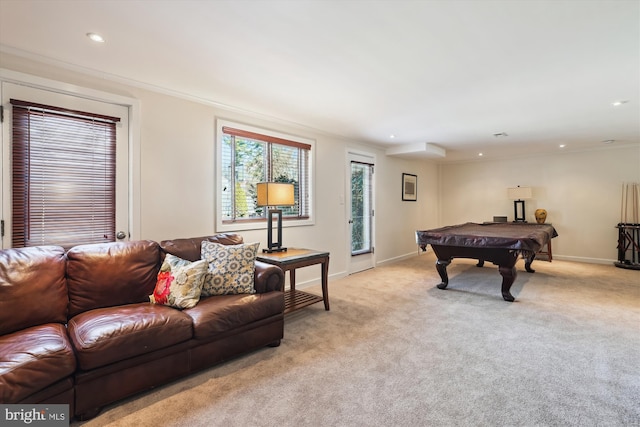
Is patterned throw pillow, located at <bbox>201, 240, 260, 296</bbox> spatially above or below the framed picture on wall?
below

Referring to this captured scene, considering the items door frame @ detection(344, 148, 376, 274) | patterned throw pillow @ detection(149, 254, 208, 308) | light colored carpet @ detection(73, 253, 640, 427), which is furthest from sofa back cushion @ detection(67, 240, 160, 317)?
door frame @ detection(344, 148, 376, 274)

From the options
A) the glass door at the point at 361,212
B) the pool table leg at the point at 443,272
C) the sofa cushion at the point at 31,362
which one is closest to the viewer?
the sofa cushion at the point at 31,362

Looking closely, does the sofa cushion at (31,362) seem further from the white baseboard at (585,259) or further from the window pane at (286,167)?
the white baseboard at (585,259)

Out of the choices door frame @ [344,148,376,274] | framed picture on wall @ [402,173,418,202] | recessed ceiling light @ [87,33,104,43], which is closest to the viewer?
recessed ceiling light @ [87,33,104,43]

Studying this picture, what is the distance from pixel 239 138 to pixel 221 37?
1.62 m

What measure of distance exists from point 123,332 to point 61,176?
153 centimetres

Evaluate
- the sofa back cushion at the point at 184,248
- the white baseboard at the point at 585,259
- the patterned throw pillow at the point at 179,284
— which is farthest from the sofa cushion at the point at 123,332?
the white baseboard at the point at 585,259

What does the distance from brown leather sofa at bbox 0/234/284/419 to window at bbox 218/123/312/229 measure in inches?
40.7

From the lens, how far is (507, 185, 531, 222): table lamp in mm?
6305

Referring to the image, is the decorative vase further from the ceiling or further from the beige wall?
the ceiling

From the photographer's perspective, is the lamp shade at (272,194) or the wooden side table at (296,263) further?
the lamp shade at (272,194)

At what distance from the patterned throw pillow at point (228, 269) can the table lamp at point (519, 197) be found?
6029 millimetres

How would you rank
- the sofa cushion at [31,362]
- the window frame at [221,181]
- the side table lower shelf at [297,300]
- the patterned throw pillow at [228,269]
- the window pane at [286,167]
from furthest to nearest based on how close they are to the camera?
the window pane at [286,167] → the window frame at [221,181] → the side table lower shelf at [297,300] → the patterned throw pillow at [228,269] → the sofa cushion at [31,362]

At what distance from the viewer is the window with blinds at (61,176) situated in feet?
7.48
